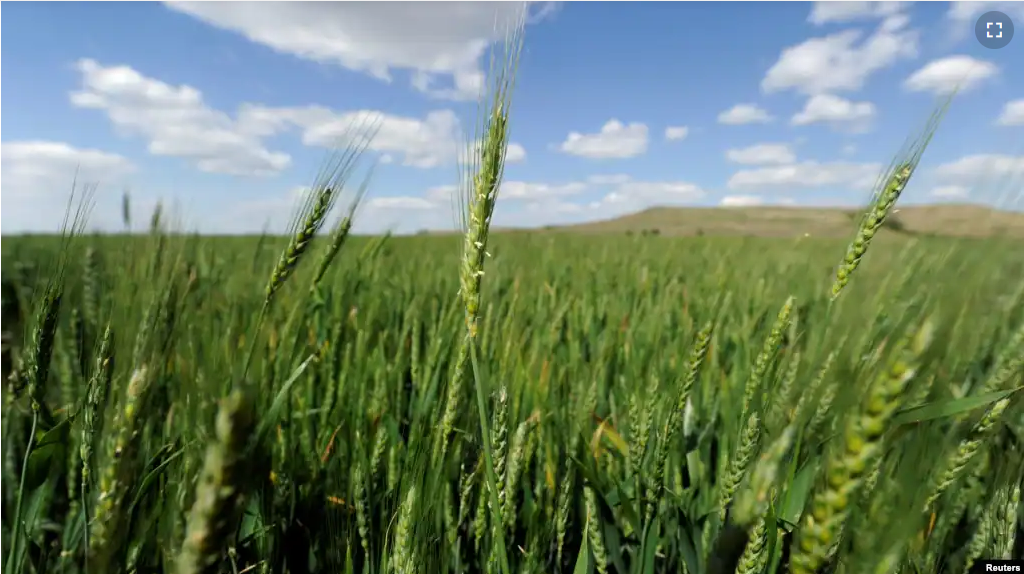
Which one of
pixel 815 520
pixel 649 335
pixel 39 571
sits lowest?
pixel 39 571

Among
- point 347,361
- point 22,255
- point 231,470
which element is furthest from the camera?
point 22,255

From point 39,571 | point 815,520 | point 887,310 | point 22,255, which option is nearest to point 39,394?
point 39,571

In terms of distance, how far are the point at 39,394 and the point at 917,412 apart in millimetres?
1086

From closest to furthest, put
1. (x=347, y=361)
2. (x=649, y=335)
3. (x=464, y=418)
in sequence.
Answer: (x=464, y=418)
(x=347, y=361)
(x=649, y=335)

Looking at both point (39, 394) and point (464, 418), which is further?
point (464, 418)

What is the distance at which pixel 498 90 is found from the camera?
82cm

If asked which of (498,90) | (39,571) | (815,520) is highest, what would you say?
(498,90)

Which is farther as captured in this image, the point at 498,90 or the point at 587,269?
the point at 587,269

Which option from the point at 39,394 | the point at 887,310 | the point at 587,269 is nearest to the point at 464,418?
the point at 39,394

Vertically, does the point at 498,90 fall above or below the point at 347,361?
above

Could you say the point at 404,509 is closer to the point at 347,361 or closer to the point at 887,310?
the point at 347,361

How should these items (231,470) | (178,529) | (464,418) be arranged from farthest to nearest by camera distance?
(464,418) → (178,529) → (231,470)

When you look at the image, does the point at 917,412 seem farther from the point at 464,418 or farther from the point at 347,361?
the point at 347,361

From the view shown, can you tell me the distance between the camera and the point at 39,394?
2.71ft
